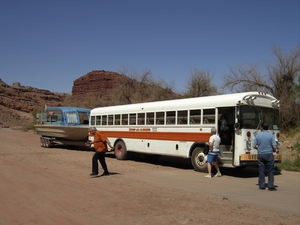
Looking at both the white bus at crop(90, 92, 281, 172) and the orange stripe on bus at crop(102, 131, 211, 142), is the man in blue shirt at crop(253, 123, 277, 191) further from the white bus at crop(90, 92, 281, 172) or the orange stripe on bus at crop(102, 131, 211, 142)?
the orange stripe on bus at crop(102, 131, 211, 142)

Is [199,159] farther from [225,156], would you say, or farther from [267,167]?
[267,167]

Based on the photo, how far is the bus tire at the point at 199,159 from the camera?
496 inches

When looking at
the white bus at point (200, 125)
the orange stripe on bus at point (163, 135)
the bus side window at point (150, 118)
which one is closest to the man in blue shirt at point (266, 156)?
the white bus at point (200, 125)

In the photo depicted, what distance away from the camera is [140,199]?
7875 millimetres

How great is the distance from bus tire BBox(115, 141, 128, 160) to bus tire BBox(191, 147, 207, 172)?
462 cm

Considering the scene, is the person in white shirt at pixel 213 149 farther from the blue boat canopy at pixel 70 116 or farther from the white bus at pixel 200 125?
the blue boat canopy at pixel 70 116

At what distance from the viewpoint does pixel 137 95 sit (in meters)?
36.4

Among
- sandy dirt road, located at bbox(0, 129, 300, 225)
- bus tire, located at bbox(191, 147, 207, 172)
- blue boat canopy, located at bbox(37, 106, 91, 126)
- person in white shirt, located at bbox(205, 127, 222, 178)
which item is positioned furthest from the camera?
blue boat canopy, located at bbox(37, 106, 91, 126)

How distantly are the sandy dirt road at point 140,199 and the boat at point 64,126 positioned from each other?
9175mm

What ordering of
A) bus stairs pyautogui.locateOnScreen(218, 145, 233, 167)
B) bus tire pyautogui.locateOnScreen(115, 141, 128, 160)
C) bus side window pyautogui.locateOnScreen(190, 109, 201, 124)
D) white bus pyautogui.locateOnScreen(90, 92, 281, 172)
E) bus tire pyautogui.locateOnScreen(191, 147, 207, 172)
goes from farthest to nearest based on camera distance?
bus tire pyautogui.locateOnScreen(115, 141, 128, 160) → bus side window pyautogui.locateOnScreen(190, 109, 201, 124) → bus tire pyautogui.locateOnScreen(191, 147, 207, 172) → bus stairs pyautogui.locateOnScreen(218, 145, 233, 167) → white bus pyautogui.locateOnScreen(90, 92, 281, 172)

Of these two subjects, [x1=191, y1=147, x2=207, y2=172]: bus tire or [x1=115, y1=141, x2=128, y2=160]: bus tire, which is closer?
[x1=191, y1=147, x2=207, y2=172]: bus tire

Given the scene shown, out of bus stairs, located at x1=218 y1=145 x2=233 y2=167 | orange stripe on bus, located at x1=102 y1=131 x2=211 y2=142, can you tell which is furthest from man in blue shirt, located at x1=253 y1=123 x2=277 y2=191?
orange stripe on bus, located at x1=102 y1=131 x2=211 y2=142

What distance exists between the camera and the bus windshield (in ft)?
38.2

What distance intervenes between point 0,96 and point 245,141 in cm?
10525
